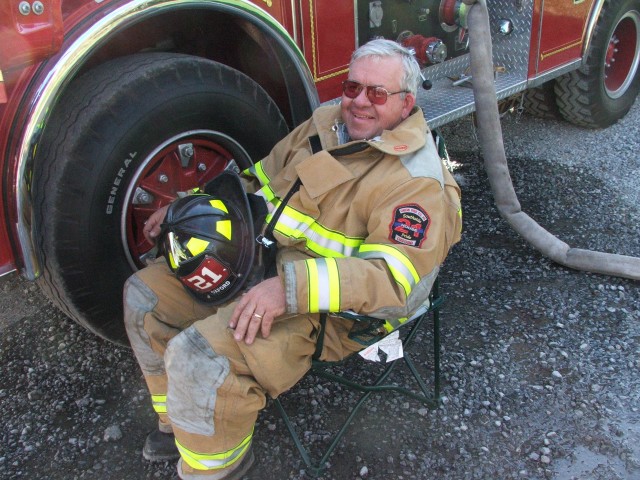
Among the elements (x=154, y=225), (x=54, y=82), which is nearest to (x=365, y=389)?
(x=154, y=225)

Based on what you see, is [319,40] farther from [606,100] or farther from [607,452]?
[606,100]

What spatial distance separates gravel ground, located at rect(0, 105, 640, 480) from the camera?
2254 millimetres

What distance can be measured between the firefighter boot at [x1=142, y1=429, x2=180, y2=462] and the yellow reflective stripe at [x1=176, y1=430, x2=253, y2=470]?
1.10ft

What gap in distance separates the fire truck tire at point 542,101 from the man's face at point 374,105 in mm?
3301

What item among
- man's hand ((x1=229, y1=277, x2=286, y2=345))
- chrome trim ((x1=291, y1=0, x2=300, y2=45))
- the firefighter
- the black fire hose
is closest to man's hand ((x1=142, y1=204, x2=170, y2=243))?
the firefighter

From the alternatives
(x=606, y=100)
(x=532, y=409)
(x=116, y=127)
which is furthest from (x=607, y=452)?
(x=606, y=100)

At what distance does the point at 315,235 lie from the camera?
2072 mm

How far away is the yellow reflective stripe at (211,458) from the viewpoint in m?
1.89

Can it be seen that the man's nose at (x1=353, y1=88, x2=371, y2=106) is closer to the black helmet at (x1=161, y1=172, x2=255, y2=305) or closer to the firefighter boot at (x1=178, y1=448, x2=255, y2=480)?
the black helmet at (x1=161, y1=172, x2=255, y2=305)

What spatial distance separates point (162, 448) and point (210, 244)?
0.80 m

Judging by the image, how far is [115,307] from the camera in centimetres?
248

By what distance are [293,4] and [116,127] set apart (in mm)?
1021

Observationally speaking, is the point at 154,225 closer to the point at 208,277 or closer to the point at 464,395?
the point at 208,277

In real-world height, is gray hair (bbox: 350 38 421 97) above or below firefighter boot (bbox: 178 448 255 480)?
above
